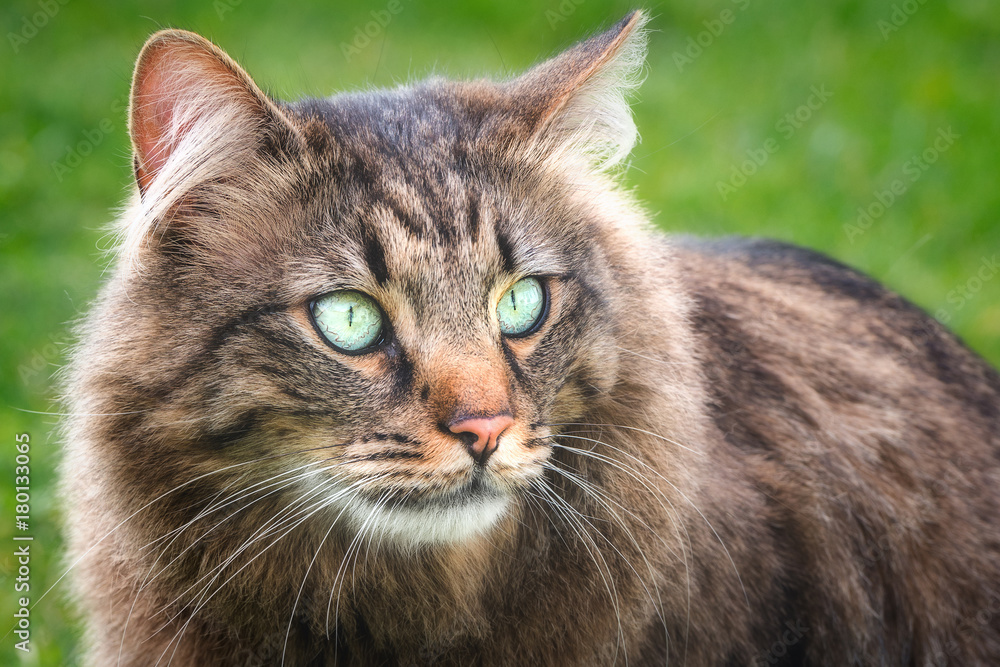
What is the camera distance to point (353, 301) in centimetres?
212

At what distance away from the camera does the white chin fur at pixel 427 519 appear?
2.08 metres

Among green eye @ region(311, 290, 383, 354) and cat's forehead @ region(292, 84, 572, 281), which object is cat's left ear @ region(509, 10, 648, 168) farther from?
green eye @ region(311, 290, 383, 354)

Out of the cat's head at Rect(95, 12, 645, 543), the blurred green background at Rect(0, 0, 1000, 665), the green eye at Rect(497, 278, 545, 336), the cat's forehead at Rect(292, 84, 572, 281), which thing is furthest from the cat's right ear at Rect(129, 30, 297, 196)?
the blurred green background at Rect(0, 0, 1000, 665)

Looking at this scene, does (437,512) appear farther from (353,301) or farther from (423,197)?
(423,197)

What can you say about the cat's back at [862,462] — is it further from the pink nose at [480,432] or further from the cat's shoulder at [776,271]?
the pink nose at [480,432]

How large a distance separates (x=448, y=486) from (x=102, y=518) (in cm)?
95

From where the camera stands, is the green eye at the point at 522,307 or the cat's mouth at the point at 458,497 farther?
the green eye at the point at 522,307

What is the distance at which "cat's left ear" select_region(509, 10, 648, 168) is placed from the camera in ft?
7.86

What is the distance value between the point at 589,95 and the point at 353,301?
0.89m

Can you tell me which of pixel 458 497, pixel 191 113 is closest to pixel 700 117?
pixel 191 113

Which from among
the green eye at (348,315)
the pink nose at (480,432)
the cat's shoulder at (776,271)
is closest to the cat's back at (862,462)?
the cat's shoulder at (776,271)

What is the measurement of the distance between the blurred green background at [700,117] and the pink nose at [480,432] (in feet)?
9.39

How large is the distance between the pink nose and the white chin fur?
151mm

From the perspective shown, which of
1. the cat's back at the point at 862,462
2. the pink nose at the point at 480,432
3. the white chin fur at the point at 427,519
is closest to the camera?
the pink nose at the point at 480,432
